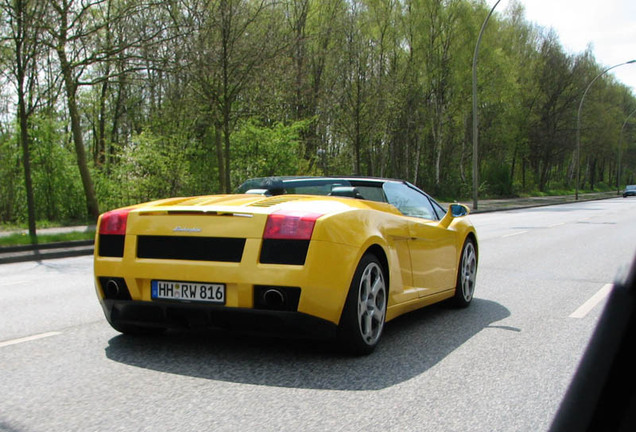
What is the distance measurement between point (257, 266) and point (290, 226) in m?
0.33

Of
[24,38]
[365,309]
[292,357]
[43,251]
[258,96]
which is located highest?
[24,38]

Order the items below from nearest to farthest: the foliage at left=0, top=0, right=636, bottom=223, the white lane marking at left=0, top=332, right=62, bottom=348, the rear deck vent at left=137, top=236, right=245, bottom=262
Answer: the rear deck vent at left=137, top=236, right=245, bottom=262 → the white lane marking at left=0, top=332, right=62, bottom=348 → the foliage at left=0, top=0, right=636, bottom=223

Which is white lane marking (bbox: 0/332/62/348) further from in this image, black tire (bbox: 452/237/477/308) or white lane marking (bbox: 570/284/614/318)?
white lane marking (bbox: 570/284/614/318)

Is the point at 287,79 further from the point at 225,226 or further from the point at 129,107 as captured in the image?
the point at 225,226

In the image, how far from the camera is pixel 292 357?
4926mm

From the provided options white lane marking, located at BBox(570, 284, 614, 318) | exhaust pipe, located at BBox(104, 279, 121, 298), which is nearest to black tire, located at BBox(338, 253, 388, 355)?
exhaust pipe, located at BBox(104, 279, 121, 298)

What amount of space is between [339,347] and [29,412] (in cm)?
206

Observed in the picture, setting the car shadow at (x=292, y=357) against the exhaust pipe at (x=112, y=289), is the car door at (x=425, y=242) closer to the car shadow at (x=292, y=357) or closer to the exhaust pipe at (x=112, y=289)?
the car shadow at (x=292, y=357)

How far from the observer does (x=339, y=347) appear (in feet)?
16.0

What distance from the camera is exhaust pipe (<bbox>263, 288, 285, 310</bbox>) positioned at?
4438 mm

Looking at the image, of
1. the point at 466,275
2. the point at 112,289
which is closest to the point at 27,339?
the point at 112,289

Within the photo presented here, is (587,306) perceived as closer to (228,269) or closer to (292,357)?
(292,357)

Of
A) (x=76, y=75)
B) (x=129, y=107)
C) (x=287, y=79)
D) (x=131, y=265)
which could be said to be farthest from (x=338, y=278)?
(x=129, y=107)

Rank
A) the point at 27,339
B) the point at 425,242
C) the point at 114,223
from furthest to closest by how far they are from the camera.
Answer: the point at 425,242
the point at 27,339
the point at 114,223
